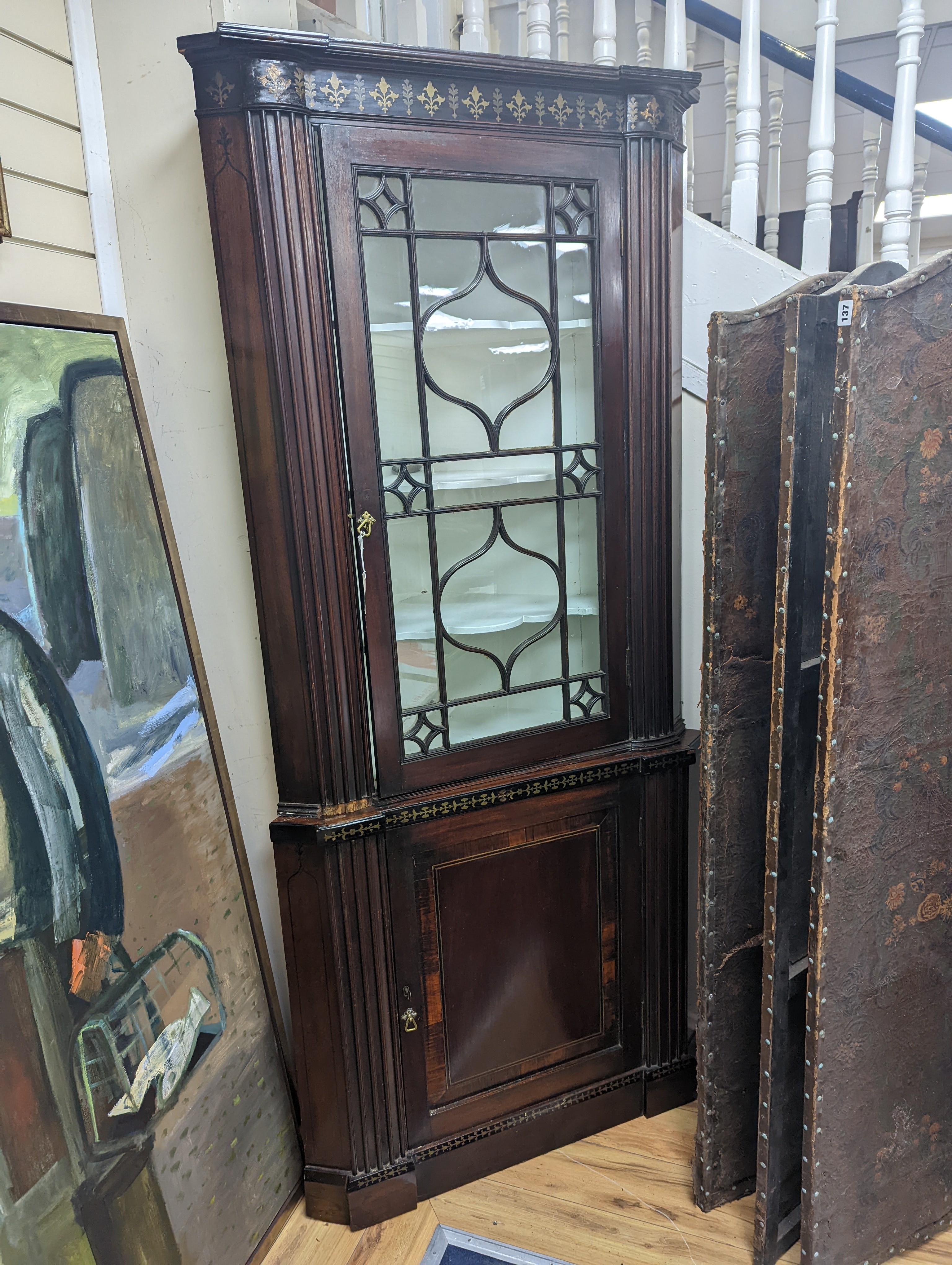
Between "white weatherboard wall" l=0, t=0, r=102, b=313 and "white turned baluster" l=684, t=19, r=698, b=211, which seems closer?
"white weatherboard wall" l=0, t=0, r=102, b=313

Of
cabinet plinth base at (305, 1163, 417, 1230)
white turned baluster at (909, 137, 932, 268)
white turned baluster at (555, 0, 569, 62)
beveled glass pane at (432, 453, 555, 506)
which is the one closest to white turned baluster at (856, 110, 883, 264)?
white turned baluster at (909, 137, 932, 268)

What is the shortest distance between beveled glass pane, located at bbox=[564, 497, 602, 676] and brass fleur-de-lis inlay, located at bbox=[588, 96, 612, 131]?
0.66 meters

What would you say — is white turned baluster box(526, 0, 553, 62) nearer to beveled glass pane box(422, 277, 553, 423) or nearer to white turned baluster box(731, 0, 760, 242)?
white turned baluster box(731, 0, 760, 242)

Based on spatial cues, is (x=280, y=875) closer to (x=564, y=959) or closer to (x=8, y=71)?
(x=564, y=959)

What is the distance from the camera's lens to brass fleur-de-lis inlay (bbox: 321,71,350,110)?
1.34 metres

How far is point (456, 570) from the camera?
5.37 feet

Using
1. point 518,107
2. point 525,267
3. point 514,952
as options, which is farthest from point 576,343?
point 514,952

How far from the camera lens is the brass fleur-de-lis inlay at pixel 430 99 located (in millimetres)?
1412

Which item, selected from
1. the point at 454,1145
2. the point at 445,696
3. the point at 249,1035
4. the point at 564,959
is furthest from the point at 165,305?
the point at 454,1145

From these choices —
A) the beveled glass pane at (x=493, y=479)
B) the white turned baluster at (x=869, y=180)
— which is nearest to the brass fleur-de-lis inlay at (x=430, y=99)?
the beveled glass pane at (x=493, y=479)

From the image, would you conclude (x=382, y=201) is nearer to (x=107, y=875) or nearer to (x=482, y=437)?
(x=482, y=437)

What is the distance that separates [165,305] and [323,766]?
87cm

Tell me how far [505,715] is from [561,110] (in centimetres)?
110

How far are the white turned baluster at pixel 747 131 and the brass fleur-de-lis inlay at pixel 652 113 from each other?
41 centimetres
